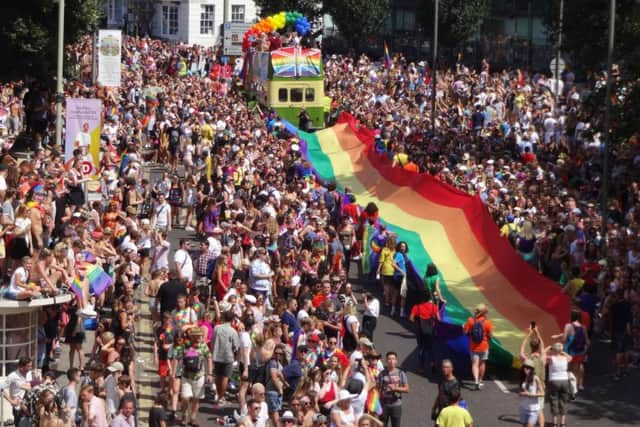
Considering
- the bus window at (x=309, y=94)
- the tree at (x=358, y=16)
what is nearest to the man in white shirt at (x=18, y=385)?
the bus window at (x=309, y=94)

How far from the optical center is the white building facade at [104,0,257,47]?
91.6 meters

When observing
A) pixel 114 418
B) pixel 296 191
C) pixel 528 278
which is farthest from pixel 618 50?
pixel 114 418

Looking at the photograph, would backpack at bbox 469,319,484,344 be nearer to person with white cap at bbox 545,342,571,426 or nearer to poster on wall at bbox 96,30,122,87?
person with white cap at bbox 545,342,571,426

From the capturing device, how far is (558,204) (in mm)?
32250

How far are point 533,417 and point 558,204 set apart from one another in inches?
474

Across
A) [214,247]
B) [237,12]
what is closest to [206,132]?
[214,247]

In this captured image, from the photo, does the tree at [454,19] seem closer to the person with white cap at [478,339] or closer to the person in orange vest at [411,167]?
the person in orange vest at [411,167]

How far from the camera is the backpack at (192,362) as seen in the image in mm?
20734

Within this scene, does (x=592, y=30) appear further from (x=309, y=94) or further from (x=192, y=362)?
(x=192, y=362)

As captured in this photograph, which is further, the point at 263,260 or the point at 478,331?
the point at 263,260

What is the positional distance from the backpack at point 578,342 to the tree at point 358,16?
5046cm

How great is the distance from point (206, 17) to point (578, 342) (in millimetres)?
70812

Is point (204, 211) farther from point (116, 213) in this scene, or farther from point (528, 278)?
point (528, 278)

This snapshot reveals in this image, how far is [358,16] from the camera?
2864 inches
